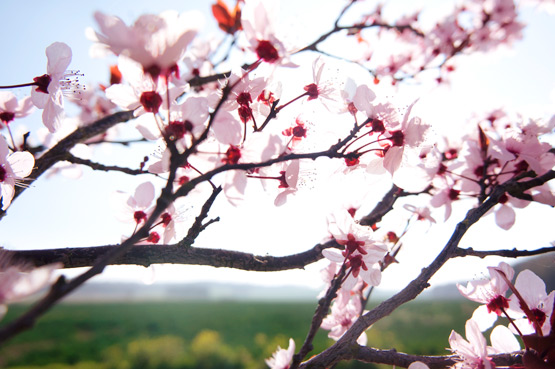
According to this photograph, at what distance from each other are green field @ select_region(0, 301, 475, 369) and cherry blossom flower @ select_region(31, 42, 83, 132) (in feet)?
18.7

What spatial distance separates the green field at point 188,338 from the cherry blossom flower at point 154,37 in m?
5.90

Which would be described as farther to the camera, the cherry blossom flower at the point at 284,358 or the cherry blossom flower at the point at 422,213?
the cherry blossom flower at the point at 422,213

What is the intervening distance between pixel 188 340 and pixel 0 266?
10.1 meters

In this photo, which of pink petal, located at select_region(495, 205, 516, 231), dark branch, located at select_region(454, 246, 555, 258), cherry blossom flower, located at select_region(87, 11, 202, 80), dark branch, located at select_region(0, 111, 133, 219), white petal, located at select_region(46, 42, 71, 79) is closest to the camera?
cherry blossom flower, located at select_region(87, 11, 202, 80)

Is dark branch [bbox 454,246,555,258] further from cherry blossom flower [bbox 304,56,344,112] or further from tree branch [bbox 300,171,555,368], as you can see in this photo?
cherry blossom flower [bbox 304,56,344,112]

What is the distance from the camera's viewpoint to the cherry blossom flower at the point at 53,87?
0.76m

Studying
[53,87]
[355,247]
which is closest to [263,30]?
[355,247]

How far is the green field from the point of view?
6988mm

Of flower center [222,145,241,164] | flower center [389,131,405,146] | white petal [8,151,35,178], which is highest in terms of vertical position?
flower center [389,131,405,146]

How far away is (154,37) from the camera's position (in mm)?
417

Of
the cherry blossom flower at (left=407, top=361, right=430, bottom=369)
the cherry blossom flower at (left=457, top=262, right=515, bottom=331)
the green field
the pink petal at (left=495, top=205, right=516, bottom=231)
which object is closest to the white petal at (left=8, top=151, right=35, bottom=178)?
the cherry blossom flower at (left=407, top=361, right=430, bottom=369)

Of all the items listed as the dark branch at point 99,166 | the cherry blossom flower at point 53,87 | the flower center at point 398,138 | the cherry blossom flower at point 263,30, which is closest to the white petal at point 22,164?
the cherry blossom flower at point 53,87

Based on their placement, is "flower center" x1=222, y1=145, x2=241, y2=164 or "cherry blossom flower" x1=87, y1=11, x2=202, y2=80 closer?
"cherry blossom flower" x1=87, y1=11, x2=202, y2=80

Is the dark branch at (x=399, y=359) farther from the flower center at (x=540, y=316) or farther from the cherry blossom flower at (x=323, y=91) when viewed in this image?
the cherry blossom flower at (x=323, y=91)
